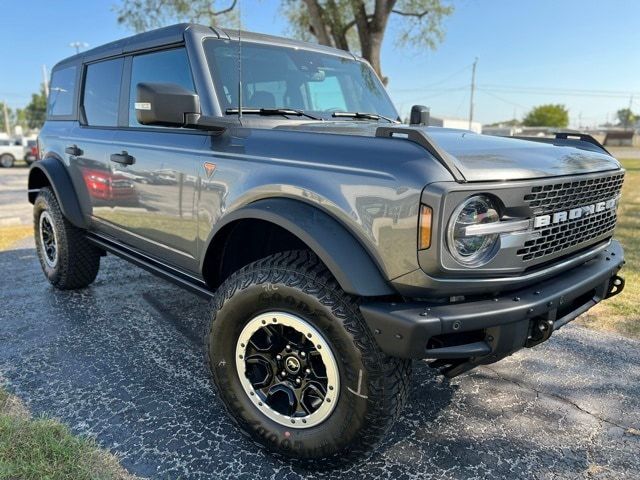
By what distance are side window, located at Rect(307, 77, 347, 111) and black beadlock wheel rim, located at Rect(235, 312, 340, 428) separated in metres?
1.56

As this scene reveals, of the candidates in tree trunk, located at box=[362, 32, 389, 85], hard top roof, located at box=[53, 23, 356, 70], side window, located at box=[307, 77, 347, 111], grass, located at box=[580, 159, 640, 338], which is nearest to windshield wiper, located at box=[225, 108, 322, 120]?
side window, located at box=[307, 77, 347, 111]

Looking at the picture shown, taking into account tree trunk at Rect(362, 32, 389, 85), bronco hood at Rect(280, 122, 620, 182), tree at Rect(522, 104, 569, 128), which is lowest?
bronco hood at Rect(280, 122, 620, 182)

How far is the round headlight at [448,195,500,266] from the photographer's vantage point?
182cm

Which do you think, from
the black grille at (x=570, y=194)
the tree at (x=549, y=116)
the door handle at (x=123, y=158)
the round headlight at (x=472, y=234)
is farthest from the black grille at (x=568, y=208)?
the tree at (x=549, y=116)

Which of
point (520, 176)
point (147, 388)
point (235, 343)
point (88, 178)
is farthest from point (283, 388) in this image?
point (88, 178)

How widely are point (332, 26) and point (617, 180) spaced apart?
1081 centimetres

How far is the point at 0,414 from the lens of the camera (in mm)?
2537

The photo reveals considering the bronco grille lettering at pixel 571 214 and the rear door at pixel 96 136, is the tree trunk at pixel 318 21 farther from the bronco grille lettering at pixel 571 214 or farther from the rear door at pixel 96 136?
the bronco grille lettering at pixel 571 214

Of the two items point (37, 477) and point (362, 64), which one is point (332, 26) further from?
A: point (37, 477)

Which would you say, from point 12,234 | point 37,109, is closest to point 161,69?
point 12,234

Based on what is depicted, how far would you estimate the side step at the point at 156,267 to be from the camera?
2867 millimetres

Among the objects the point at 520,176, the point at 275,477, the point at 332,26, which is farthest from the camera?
the point at 332,26

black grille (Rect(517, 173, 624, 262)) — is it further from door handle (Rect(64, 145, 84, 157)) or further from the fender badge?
door handle (Rect(64, 145, 84, 157))

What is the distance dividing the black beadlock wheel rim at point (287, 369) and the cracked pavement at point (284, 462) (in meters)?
0.26
